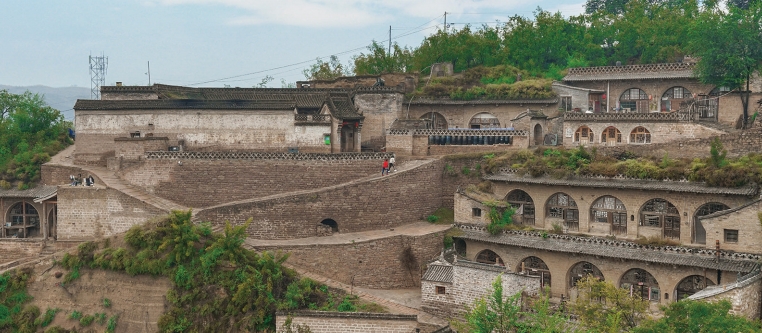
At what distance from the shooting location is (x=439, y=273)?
90.8 feet

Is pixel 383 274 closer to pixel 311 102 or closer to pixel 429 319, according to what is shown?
pixel 429 319

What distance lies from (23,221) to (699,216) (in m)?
28.8

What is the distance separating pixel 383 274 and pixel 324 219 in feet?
12.1

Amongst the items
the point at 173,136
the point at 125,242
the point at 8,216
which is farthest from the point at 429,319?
the point at 8,216

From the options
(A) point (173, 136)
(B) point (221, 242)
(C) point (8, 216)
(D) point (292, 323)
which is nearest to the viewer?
(D) point (292, 323)

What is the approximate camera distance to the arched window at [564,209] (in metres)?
31.4

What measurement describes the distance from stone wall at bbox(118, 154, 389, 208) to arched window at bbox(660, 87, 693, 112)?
1488 cm

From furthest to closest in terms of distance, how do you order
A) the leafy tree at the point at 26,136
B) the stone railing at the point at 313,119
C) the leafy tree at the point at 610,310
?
1. the stone railing at the point at 313,119
2. the leafy tree at the point at 26,136
3. the leafy tree at the point at 610,310

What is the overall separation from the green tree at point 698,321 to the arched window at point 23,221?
2760 centimetres

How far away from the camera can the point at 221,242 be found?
27.5 metres

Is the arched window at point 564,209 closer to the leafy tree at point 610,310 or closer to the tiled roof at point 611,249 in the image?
the tiled roof at point 611,249

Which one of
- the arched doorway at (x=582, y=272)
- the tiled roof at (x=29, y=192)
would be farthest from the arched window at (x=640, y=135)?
the tiled roof at (x=29, y=192)

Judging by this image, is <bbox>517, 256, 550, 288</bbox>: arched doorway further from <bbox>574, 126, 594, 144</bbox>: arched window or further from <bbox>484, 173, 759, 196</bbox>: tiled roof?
<bbox>574, 126, 594, 144</bbox>: arched window

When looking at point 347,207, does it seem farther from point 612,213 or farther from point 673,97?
point 673,97
